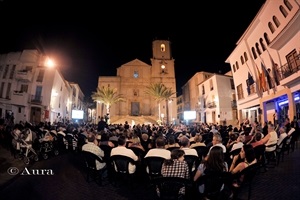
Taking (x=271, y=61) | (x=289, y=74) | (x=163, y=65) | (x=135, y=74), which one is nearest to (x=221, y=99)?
(x=271, y=61)

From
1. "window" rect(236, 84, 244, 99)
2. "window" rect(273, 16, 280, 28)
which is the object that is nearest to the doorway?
"window" rect(236, 84, 244, 99)

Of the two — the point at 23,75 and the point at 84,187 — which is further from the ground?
the point at 23,75

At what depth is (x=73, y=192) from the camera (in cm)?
553

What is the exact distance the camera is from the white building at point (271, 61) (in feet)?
48.3

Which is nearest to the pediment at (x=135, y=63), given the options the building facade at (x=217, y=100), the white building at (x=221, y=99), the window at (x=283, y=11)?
the building facade at (x=217, y=100)

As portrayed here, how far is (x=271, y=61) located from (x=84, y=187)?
1840cm

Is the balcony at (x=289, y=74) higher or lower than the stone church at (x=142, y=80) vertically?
lower

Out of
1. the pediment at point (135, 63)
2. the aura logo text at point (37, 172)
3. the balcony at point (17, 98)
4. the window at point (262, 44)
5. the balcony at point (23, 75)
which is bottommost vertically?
the aura logo text at point (37, 172)

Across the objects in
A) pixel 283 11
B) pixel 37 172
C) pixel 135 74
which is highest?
pixel 135 74

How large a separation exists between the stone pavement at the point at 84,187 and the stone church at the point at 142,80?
4527cm

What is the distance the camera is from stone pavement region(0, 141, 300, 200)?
519 centimetres

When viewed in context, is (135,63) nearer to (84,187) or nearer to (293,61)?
(293,61)

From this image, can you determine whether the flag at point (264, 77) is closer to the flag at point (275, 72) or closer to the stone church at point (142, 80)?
the flag at point (275, 72)

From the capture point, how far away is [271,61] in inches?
704
